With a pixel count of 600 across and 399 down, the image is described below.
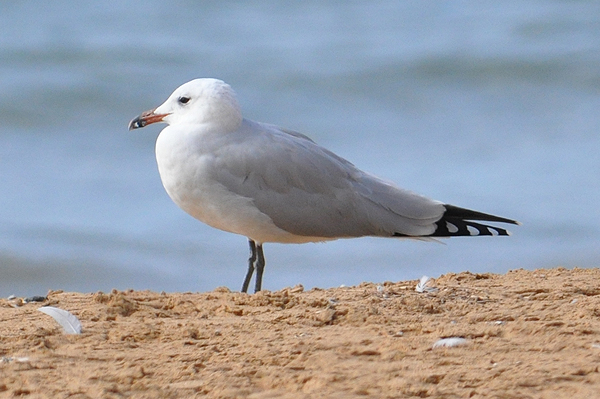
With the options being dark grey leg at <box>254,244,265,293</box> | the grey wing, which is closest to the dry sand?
the grey wing

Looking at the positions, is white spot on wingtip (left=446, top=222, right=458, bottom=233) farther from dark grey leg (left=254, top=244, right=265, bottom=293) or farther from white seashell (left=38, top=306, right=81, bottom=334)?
white seashell (left=38, top=306, right=81, bottom=334)

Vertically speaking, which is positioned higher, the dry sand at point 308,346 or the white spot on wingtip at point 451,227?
the white spot on wingtip at point 451,227

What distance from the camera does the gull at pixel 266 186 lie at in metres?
5.48

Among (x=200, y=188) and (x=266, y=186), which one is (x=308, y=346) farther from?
(x=266, y=186)

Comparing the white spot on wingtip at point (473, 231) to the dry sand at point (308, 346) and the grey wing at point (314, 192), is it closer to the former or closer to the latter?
the grey wing at point (314, 192)

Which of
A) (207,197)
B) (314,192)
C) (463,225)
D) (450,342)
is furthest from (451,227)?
(450,342)

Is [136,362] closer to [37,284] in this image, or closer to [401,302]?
[401,302]

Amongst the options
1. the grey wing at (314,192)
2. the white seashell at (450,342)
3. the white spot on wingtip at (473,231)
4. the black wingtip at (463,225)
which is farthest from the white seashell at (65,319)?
the white spot on wingtip at (473,231)

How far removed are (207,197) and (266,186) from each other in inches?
13.8

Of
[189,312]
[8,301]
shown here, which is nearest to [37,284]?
[8,301]

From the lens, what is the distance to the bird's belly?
5.42 meters

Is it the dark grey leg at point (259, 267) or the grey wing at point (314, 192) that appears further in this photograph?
the dark grey leg at point (259, 267)

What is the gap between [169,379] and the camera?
125 inches

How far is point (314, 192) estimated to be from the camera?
19.0 feet
